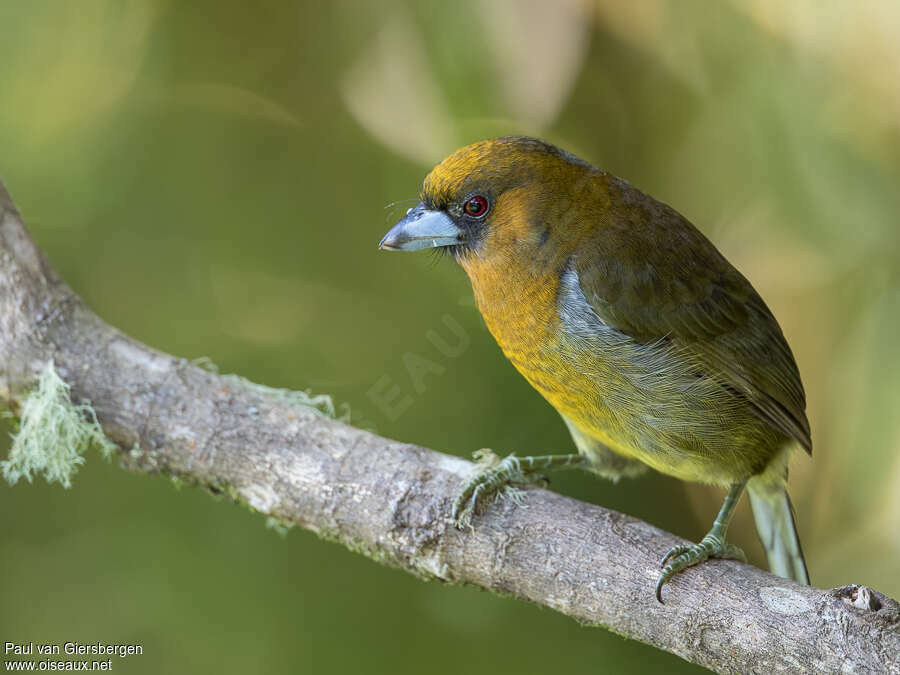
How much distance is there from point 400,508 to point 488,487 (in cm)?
24

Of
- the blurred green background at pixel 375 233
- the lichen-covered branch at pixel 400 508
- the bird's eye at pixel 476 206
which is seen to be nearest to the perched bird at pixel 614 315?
the bird's eye at pixel 476 206

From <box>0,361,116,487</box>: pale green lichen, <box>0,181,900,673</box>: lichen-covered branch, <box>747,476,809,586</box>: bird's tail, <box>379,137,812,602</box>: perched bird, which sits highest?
<box>379,137,812,602</box>: perched bird

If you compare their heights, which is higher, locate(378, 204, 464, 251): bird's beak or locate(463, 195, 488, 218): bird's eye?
locate(463, 195, 488, 218): bird's eye

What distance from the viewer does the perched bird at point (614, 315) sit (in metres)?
2.41

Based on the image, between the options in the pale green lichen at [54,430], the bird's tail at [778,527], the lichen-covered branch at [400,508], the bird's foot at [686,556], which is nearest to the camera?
the lichen-covered branch at [400,508]

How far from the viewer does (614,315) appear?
241cm

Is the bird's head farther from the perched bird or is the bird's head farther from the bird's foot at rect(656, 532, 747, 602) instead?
the bird's foot at rect(656, 532, 747, 602)

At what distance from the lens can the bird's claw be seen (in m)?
2.37

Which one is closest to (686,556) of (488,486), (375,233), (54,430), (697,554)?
(697,554)

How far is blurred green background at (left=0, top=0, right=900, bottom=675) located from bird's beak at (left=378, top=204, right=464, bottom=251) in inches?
35.8

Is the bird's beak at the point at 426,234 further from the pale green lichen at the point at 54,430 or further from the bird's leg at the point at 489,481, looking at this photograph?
the pale green lichen at the point at 54,430

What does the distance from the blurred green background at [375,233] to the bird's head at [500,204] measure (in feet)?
3.03

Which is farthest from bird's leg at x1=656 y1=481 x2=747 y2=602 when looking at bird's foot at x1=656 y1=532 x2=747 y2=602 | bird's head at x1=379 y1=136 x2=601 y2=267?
bird's head at x1=379 y1=136 x2=601 y2=267

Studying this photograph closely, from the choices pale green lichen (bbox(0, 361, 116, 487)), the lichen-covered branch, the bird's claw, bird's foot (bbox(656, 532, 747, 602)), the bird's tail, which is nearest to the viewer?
the lichen-covered branch
